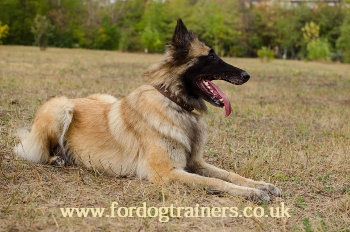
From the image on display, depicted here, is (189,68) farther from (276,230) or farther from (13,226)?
(13,226)

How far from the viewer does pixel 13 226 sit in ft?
9.91

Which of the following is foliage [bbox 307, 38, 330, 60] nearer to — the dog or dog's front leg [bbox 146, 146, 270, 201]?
the dog

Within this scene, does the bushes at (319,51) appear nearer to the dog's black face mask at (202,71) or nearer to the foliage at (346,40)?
the foliage at (346,40)

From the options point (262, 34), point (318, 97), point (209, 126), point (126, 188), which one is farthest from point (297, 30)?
point (126, 188)

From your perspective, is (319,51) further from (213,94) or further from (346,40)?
(213,94)

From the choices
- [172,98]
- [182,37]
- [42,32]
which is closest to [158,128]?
[172,98]

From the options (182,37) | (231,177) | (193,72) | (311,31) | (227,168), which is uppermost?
(311,31)

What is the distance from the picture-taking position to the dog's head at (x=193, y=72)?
14.6 feet

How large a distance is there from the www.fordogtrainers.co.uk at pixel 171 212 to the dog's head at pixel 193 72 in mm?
1299

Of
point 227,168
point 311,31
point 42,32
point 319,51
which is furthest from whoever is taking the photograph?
point 311,31

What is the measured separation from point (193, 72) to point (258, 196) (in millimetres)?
1472

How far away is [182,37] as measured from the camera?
4.43 metres

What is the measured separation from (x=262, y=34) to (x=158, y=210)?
5601 centimetres

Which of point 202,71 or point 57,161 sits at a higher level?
point 202,71
